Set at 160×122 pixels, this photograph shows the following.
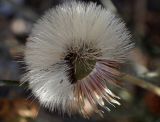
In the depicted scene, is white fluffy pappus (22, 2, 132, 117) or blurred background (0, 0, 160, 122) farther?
blurred background (0, 0, 160, 122)

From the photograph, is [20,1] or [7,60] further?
[20,1]

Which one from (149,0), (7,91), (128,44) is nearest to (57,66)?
(128,44)

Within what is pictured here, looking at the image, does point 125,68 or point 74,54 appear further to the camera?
point 125,68

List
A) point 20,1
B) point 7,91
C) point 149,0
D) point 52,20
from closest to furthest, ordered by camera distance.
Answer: point 52,20 < point 7,91 < point 20,1 < point 149,0

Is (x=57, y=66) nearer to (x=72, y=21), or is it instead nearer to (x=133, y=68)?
(x=72, y=21)

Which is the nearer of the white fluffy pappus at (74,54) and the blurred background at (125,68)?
the white fluffy pappus at (74,54)
